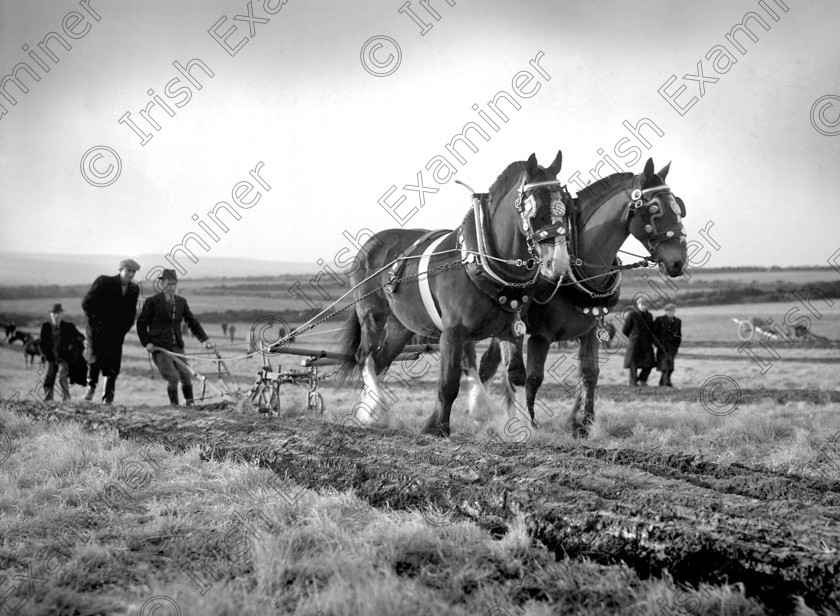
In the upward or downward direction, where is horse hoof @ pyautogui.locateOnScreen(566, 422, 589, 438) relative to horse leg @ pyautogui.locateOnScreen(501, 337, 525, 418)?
downward

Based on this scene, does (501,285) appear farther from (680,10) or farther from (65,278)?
(65,278)

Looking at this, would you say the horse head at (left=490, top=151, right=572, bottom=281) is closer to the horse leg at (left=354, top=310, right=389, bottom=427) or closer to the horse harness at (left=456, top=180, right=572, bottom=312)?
the horse harness at (left=456, top=180, right=572, bottom=312)

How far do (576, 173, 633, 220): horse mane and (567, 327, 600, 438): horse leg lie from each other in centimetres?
119

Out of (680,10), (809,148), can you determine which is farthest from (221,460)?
(809,148)

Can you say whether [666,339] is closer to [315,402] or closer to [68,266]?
[315,402]

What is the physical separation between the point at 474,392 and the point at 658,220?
10.1ft

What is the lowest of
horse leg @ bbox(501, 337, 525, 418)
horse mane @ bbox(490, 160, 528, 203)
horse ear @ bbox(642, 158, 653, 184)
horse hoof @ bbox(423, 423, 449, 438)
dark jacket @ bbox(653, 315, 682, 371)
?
horse hoof @ bbox(423, 423, 449, 438)

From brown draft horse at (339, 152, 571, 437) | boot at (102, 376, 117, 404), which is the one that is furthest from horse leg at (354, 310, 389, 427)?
boot at (102, 376, 117, 404)

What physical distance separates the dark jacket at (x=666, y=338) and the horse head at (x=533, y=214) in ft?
27.7

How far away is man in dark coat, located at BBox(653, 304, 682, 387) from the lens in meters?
13.0

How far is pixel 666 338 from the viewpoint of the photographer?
1322 centimetres

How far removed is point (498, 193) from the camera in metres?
5.70

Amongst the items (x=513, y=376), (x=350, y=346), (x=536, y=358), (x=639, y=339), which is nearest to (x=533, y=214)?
(x=536, y=358)

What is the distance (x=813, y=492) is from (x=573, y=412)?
9.62ft
